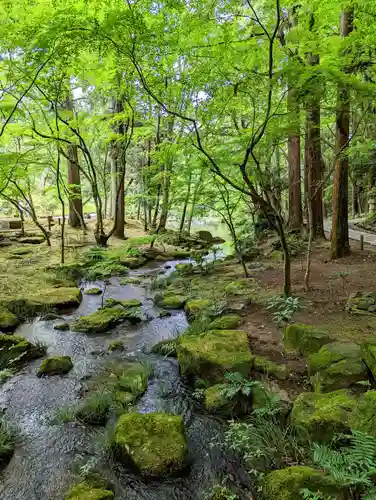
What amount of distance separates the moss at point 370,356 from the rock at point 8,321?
18.9 ft

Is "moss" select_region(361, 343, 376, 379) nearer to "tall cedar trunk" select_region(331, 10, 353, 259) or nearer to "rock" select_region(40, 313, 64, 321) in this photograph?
"tall cedar trunk" select_region(331, 10, 353, 259)

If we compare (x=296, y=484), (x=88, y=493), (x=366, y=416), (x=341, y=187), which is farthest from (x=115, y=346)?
(x=341, y=187)

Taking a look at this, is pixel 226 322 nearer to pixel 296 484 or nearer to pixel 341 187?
pixel 296 484

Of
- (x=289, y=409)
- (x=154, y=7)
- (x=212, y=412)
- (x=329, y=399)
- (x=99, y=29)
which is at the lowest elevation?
(x=212, y=412)

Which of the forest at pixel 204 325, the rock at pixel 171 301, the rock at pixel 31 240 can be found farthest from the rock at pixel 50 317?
the rock at pixel 31 240

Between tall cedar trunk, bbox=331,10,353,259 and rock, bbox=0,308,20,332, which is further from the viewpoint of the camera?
tall cedar trunk, bbox=331,10,353,259

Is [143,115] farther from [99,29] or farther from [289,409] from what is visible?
[289,409]

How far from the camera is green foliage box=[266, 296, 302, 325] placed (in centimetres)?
538

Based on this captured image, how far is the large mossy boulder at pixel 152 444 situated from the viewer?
2.98 metres

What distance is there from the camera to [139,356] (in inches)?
208

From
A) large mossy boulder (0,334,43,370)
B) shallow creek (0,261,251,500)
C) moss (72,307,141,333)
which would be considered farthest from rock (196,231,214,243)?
large mossy boulder (0,334,43,370)

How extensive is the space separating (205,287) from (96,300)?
8.74 feet

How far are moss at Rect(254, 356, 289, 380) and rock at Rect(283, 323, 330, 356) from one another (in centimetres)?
38

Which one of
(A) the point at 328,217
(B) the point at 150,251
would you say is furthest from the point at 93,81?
(A) the point at 328,217
